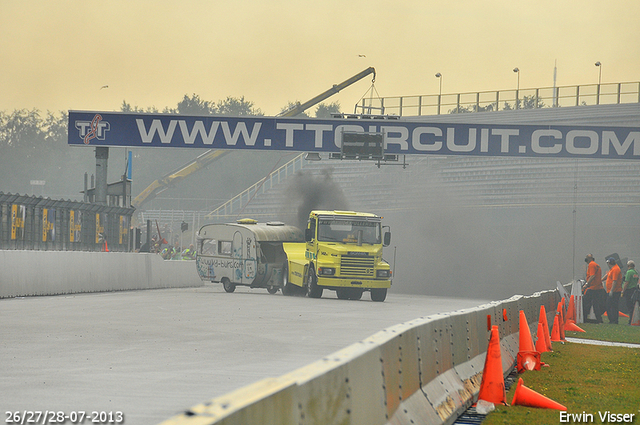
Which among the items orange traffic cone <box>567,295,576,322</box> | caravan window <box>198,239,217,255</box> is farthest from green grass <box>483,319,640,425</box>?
caravan window <box>198,239,217,255</box>

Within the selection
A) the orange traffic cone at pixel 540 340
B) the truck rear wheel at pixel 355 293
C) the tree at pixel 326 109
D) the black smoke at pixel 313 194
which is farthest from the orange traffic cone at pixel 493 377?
the tree at pixel 326 109

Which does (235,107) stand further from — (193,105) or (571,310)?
(571,310)

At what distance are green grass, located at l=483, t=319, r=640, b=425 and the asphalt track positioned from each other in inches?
104

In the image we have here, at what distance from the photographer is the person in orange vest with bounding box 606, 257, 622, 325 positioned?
24250 mm

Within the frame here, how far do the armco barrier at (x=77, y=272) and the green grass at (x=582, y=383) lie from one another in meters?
12.5

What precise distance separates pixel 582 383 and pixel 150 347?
5.53 metres

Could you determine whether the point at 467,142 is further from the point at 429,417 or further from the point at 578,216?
the point at 429,417

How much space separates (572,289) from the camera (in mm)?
23750

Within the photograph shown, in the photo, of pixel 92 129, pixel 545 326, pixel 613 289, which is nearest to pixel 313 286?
pixel 613 289

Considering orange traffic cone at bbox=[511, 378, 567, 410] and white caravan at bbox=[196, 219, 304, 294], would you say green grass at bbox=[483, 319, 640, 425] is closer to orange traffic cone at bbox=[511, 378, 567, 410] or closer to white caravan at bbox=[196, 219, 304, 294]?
orange traffic cone at bbox=[511, 378, 567, 410]

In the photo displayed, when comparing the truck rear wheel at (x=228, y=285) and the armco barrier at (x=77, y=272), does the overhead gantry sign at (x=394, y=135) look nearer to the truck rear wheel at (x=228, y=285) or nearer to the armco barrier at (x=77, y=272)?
the truck rear wheel at (x=228, y=285)

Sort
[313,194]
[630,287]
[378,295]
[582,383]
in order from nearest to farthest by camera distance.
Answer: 1. [582,383]
2. [630,287]
3. [378,295]
4. [313,194]

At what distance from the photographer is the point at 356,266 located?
2888 centimetres

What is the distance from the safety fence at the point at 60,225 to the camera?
2411cm
